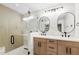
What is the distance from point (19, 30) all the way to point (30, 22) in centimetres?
18

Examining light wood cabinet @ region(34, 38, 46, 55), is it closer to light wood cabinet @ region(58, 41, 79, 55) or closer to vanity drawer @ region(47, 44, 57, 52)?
vanity drawer @ region(47, 44, 57, 52)

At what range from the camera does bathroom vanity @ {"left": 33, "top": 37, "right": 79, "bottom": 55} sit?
146 centimetres

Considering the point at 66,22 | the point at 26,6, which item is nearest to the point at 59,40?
the point at 66,22

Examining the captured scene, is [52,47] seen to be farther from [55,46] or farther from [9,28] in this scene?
[9,28]

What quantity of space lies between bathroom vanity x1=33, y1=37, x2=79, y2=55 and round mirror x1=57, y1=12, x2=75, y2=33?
136mm

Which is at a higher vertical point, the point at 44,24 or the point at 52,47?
the point at 44,24

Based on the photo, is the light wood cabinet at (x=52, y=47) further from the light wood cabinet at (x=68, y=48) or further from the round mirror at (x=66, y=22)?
the round mirror at (x=66, y=22)

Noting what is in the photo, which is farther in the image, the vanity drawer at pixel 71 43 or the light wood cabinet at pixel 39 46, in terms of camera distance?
the light wood cabinet at pixel 39 46

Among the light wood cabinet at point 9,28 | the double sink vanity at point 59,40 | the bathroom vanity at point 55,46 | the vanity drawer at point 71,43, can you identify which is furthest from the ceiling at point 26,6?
the vanity drawer at point 71,43

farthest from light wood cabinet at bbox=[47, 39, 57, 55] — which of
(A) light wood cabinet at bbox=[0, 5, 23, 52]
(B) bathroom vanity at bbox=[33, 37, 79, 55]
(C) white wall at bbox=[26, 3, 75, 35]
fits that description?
(A) light wood cabinet at bbox=[0, 5, 23, 52]

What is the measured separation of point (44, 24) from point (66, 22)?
29cm

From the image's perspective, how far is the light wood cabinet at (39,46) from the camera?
1550 millimetres

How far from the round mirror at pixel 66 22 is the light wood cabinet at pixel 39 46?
29cm

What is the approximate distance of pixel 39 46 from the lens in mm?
→ 1593
